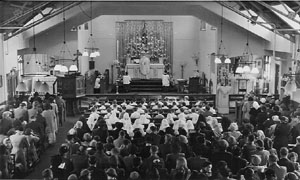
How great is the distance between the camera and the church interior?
1652 cm

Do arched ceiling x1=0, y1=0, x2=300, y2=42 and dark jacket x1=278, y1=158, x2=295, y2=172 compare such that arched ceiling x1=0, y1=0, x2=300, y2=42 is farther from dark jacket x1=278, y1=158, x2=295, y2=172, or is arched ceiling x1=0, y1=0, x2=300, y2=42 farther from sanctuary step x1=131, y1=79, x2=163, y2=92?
dark jacket x1=278, y1=158, x2=295, y2=172

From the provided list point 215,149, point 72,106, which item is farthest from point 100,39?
point 215,149

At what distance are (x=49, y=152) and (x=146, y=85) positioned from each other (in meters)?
11.7

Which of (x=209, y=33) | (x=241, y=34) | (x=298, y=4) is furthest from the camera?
(x=209, y=33)

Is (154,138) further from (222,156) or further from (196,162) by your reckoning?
(222,156)

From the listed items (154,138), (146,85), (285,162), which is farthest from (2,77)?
(285,162)

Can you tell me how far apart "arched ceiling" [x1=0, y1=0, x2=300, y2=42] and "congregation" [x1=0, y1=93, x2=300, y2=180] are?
10.7 feet

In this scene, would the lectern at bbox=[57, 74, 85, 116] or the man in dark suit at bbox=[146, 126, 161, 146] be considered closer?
the man in dark suit at bbox=[146, 126, 161, 146]

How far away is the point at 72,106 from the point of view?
61.7 feet

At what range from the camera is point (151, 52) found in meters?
27.5

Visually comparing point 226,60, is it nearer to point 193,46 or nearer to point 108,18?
point 193,46

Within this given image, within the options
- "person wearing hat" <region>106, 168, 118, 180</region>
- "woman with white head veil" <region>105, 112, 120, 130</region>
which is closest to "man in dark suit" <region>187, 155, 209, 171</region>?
"person wearing hat" <region>106, 168, 118, 180</region>

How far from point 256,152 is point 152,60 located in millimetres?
18245

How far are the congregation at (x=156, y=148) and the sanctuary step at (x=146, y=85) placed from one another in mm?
9549
